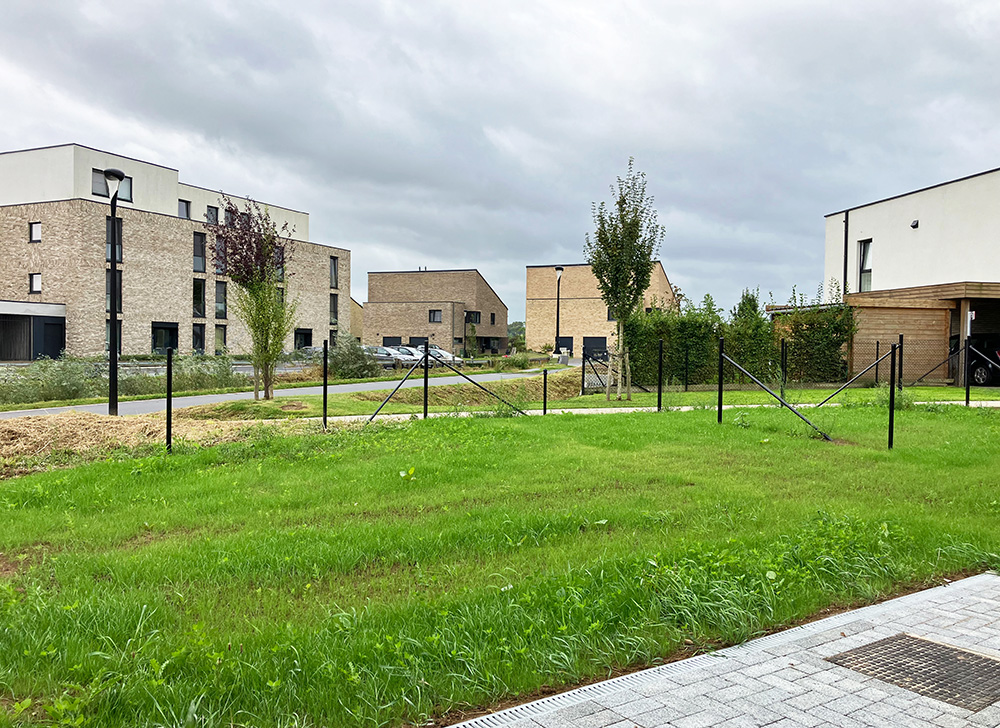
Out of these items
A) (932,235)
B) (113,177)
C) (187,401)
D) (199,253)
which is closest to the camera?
(113,177)

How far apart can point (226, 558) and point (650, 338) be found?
2098 cm

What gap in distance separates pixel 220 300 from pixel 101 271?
9.26 meters

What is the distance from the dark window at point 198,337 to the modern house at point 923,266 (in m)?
38.3

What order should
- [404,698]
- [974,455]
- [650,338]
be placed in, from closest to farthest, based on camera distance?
1. [404,698]
2. [974,455]
3. [650,338]

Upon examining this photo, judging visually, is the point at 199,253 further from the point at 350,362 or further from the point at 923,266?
the point at 923,266

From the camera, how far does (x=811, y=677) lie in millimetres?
A: 3354

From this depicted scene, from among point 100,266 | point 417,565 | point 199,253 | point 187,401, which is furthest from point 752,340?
point 199,253

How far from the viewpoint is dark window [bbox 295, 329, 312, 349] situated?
5603 cm

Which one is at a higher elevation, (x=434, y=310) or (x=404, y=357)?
(x=434, y=310)

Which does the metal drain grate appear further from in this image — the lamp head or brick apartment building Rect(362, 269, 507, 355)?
brick apartment building Rect(362, 269, 507, 355)

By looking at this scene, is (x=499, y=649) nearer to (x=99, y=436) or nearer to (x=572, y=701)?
(x=572, y=701)

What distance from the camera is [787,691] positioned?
3211 mm

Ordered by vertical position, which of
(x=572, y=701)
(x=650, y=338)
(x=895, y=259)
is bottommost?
(x=572, y=701)

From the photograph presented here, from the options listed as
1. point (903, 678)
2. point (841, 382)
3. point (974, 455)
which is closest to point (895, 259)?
point (841, 382)
